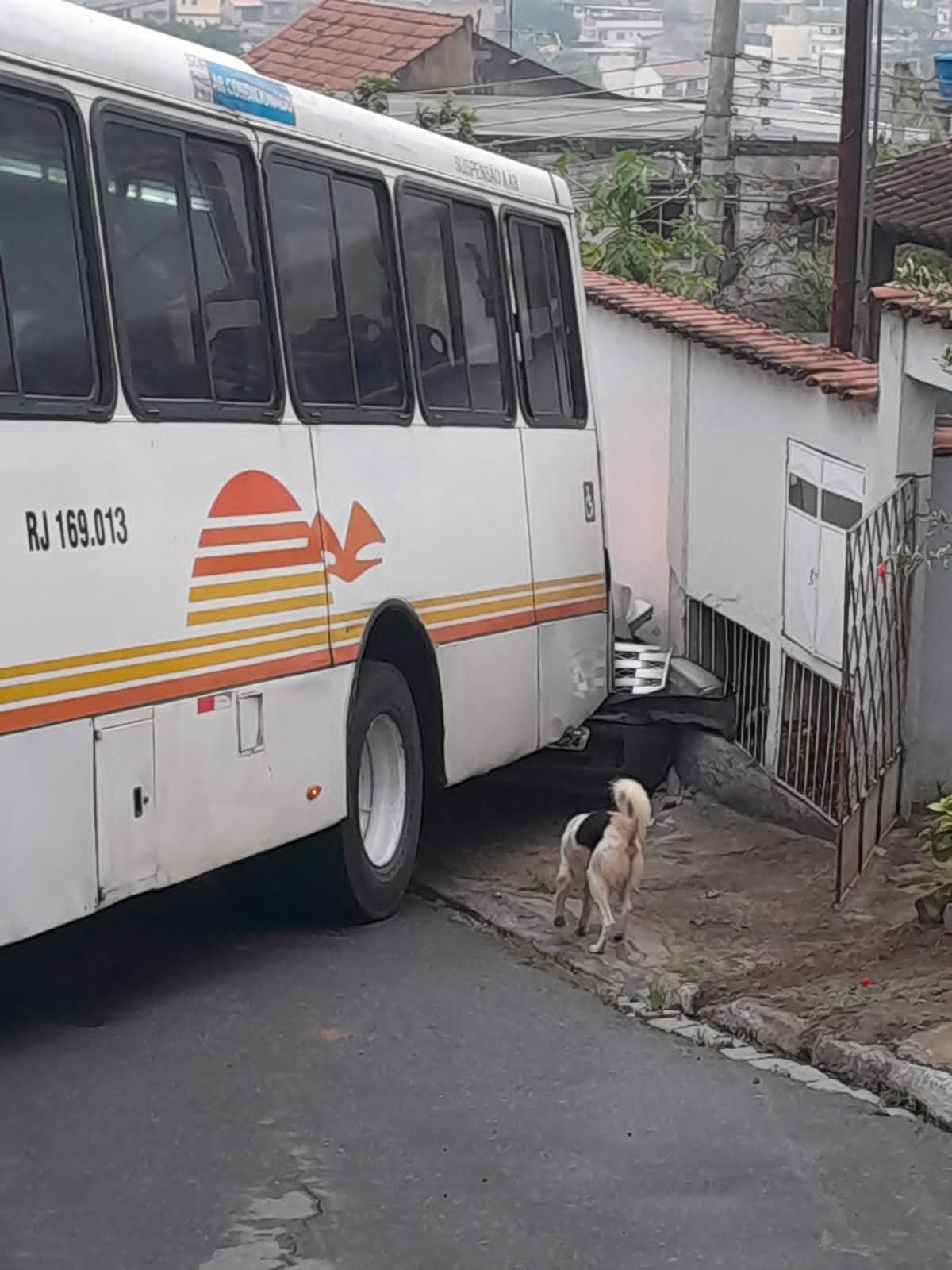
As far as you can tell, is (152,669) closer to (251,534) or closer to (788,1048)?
(251,534)

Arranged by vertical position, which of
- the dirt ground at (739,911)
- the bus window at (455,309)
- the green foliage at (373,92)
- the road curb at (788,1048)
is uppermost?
the green foliage at (373,92)

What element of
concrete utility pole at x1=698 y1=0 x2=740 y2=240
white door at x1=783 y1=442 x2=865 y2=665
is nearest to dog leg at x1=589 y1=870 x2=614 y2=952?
white door at x1=783 y1=442 x2=865 y2=665

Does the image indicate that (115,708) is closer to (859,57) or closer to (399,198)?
(399,198)

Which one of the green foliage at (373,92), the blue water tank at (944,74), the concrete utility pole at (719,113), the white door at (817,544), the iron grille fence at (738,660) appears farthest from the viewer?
the green foliage at (373,92)

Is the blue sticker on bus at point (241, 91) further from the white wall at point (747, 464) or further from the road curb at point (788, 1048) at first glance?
the road curb at point (788, 1048)

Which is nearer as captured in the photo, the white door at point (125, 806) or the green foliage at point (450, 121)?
the white door at point (125, 806)

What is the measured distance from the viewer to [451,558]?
1002cm

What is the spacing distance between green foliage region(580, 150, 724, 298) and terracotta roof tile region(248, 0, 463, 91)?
1017 cm

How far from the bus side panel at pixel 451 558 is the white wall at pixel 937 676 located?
2.00 meters

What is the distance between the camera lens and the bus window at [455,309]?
9766mm

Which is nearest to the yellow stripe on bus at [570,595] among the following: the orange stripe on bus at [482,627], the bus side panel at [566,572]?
the bus side panel at [566,572]

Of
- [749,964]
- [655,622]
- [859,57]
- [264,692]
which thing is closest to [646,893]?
[749,964]

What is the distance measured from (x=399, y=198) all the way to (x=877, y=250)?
445 inches

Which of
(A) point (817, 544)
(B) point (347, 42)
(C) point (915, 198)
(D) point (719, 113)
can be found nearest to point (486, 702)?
(A) point (817, 544)
